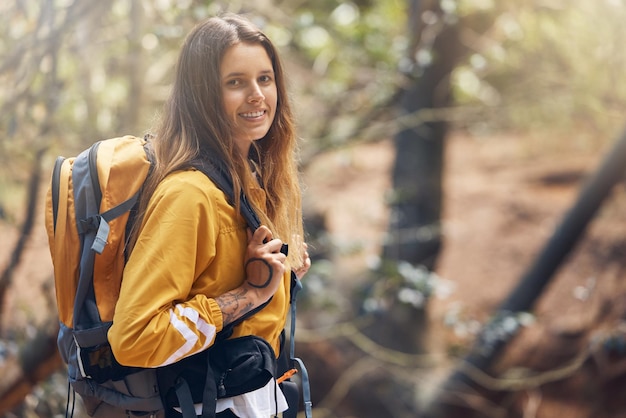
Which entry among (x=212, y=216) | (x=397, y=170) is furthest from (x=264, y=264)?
(x=397, y=170)

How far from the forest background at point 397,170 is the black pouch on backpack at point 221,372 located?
60.9 inches

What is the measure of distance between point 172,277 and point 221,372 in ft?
0.85

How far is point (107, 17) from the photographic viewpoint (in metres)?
3.88

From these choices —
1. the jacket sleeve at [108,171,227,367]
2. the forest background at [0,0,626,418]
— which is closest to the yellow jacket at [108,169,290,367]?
the jacket sleeve at [108,171,227,367]

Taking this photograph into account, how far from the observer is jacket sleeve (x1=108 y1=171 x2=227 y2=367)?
1.52 metres

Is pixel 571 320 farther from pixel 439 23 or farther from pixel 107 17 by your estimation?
pixel 107 17

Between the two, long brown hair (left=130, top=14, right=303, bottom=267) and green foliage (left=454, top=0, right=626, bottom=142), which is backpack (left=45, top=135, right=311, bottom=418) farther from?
green foliage (left=454, top=0, right=626, bottom=142)

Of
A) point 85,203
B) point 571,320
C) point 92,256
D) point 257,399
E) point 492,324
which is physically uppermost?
point 85,203

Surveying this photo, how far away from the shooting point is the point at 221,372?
5.47 ft

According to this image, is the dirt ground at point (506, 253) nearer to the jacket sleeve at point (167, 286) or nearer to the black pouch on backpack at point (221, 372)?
the black pouch on backpack at point (221, 372)

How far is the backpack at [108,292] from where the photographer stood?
160 centimetres

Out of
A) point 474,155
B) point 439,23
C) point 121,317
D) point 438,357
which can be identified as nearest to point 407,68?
point 439,23

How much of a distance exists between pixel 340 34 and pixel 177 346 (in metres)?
3.61

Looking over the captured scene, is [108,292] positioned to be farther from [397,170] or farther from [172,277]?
[397,170]
